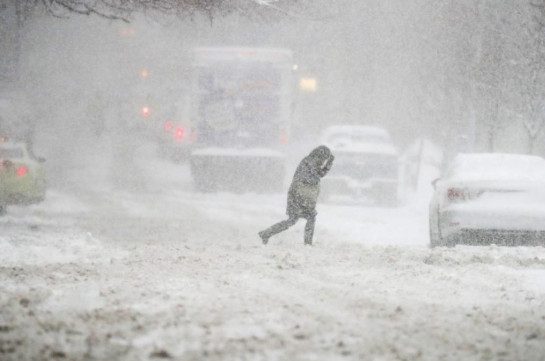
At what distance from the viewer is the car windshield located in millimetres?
15411

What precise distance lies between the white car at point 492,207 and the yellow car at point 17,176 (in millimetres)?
8794

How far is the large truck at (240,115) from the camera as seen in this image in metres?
20.0

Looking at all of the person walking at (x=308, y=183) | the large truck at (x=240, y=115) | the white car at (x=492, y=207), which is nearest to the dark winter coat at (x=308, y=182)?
the person walking at (x=308, y=183)

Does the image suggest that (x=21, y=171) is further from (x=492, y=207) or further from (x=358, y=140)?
(x=492, y=207)

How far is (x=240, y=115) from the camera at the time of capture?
20219mm

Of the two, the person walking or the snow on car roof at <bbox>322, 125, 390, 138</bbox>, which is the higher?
the snow on car roof at <bbox>322, 125, 390, 138</bbox>

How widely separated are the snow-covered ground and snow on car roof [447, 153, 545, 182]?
1177 mm

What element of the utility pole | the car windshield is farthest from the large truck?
the utility pole

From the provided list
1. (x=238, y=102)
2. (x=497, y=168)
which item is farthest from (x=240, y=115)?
(x=497, y=168)

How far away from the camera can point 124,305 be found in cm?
604

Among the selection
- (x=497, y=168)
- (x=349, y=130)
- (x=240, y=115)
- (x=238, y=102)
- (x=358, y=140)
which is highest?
(x=238, y=102)

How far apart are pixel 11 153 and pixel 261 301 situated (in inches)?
427

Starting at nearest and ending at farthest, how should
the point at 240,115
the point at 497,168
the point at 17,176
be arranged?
the point at 497,168 → the point at 17,176 → the point at 240,115

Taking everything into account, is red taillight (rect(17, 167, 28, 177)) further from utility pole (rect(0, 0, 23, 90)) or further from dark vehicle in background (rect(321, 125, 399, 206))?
utility pole (rect(0, 0, 23, 90))
